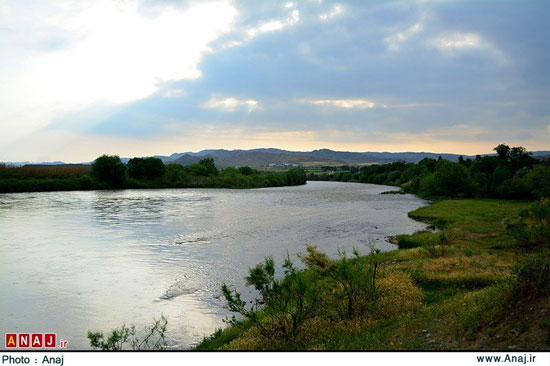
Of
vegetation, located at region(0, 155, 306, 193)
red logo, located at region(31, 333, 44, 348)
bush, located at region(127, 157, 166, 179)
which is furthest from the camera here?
bush, located at region(127, 157, 166, 179)

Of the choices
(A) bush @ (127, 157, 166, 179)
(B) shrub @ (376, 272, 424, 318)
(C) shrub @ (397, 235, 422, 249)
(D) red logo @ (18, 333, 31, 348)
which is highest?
(A) bush @ (127, 157, 166, 179)

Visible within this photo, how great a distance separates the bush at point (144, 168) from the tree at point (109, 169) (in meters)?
8.43

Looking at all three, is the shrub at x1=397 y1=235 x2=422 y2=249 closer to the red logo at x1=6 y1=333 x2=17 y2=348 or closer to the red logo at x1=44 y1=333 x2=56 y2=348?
the red logo at x1=44 y1=333 x2=56 y2=348

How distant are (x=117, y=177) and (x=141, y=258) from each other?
8198cm

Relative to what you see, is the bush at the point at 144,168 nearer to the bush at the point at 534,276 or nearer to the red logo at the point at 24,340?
the red logo at the point at 24,340

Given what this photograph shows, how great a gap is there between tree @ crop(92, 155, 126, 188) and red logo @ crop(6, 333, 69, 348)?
90.0 m

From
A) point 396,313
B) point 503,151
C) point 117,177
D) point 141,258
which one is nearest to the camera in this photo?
point 396,313

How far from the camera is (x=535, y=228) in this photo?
21.4 metres

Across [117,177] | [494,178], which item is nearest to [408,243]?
[494,178]

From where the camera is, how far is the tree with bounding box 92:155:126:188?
95625 mm

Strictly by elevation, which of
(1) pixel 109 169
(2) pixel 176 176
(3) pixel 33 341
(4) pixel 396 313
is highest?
(1) pixel 109 169

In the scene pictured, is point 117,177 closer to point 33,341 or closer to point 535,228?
point 33,341

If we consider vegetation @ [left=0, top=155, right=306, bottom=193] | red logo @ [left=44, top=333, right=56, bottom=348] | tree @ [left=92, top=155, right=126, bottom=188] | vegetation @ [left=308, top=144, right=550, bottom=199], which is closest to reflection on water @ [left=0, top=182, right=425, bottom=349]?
red logo @ [left=44, top=333, right=56, bottom=348]

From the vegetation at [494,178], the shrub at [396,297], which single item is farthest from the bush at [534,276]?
the vegetation at [494,178]
